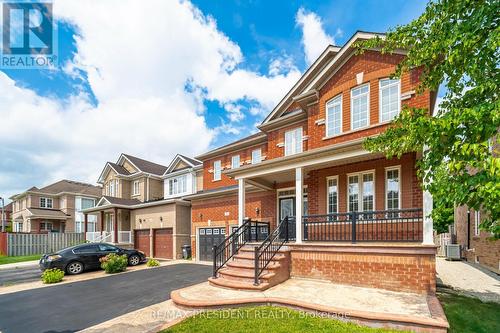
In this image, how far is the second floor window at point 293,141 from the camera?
13.8 meters

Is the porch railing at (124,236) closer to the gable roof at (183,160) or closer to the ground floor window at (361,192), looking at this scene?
the gable roof at (183,160)

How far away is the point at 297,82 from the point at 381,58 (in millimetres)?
4738

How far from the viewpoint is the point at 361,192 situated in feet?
34.0

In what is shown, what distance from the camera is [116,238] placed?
878 inches

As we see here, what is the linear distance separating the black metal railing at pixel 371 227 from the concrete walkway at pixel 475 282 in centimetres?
220

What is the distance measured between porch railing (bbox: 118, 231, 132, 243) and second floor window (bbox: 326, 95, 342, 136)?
19263 mm

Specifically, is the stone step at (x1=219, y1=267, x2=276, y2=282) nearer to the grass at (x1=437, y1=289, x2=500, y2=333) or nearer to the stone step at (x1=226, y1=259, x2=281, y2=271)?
the stone step at (x1=226, y1=259, x2=281, y2=271)

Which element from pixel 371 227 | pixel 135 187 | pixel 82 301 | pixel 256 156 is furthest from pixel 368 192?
pixel 135 187

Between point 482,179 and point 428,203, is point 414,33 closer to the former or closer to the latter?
point 482,179

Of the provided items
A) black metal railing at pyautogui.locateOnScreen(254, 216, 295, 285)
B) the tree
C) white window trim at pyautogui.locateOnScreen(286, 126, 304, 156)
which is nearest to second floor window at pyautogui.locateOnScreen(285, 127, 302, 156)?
white window trim at pyautogui.locateOnScreen(286, 126, 304, 156)

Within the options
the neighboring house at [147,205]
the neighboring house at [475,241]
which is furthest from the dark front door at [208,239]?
the neighboring house at [475,241]

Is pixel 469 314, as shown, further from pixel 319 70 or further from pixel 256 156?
pixel 256 156

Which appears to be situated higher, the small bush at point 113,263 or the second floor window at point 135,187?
the second floor window at point 135,187

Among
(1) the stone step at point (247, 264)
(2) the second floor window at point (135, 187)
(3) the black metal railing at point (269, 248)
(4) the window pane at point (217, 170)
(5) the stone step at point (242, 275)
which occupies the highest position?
(4) the window pane at point (217, 170)
